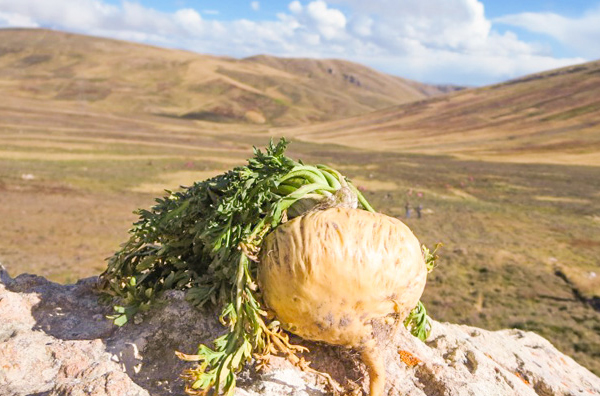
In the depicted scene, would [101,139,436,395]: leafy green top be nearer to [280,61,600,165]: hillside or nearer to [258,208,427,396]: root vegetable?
[258,208,427,396]: root vegetable

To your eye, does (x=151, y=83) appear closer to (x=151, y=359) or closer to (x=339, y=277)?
(x=151, y=359)

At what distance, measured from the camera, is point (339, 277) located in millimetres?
3029

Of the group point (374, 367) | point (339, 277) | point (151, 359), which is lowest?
point (151, 359)

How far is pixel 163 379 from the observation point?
3176 millimetres

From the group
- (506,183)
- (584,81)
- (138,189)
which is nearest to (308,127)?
(584,81)

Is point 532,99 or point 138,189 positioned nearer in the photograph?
point 138,189

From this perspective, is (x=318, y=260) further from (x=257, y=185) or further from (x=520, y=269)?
(x=520, y=269)

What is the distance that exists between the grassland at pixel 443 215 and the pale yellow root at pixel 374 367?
302 inches

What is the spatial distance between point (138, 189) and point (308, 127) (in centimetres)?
8293

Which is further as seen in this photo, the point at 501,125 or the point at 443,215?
the point at 501,125

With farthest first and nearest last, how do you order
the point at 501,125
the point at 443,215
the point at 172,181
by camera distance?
the point at 501,125 < the point at 172,181 < the point at 443,215

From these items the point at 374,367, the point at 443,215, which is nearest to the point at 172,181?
the point at 443,215

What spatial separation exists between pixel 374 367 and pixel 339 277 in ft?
2.35

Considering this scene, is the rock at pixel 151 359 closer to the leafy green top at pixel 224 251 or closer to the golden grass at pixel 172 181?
the leafy green top at pixel 224 251
